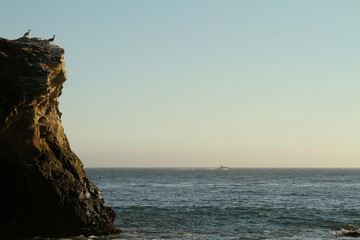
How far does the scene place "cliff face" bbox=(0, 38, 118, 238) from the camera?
26844 millimetres

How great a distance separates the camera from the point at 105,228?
30156mm

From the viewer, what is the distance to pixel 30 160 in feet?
89.8

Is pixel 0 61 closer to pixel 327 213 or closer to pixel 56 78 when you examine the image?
pixel 56 78

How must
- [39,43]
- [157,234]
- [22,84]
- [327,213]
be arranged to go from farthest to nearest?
[327,213]
[157,234]
[39,43]
[22,84]

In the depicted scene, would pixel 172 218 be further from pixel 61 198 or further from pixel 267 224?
pixel 61 198

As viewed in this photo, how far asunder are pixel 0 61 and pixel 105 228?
41.5 ft

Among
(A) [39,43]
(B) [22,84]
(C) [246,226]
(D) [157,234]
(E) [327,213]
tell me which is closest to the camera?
(B) [22,84]

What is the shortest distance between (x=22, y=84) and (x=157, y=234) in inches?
538

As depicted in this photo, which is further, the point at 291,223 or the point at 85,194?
the point at 291,223

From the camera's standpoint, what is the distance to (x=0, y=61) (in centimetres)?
2688

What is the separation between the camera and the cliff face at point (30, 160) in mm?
26844

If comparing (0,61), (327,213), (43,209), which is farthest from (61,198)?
(327,213)

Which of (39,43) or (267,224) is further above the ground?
(39,43)

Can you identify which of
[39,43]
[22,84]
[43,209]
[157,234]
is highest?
[39,43]
